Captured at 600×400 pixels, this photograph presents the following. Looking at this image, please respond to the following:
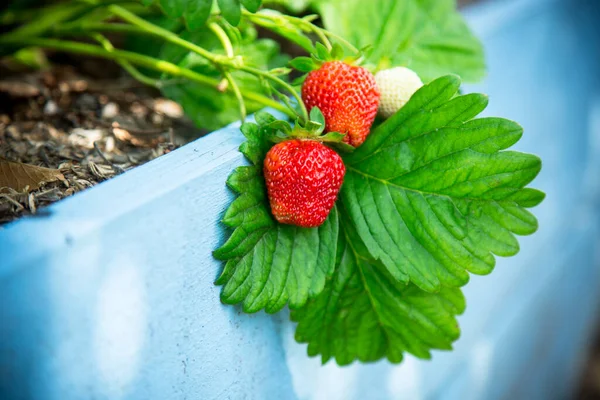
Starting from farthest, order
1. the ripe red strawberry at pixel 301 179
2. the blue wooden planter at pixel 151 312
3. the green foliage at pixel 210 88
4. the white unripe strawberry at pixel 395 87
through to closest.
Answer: the green foliage at pixel 210 88
the white unripe strawberry at pixel 395 87
the ripe red strawberry at pixel 301 179
the blue wooden planter at pixel 151 312

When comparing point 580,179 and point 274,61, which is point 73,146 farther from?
point 580,179

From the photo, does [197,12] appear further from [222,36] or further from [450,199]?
[450,199]

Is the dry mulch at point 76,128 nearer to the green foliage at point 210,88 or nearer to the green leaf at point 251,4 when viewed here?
the green foliage at point 210,88

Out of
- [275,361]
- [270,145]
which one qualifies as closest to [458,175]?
[270,145]

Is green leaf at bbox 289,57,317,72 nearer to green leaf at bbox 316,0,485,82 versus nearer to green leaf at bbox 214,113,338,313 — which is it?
green leaf at bbox 214,113,338,313

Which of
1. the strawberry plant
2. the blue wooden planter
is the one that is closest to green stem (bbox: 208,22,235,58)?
the strawberry plant

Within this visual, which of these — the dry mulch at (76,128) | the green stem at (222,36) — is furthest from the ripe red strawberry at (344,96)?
the dry mulch at (76,128)

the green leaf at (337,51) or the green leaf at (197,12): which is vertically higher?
the green leaf at (337,51)
